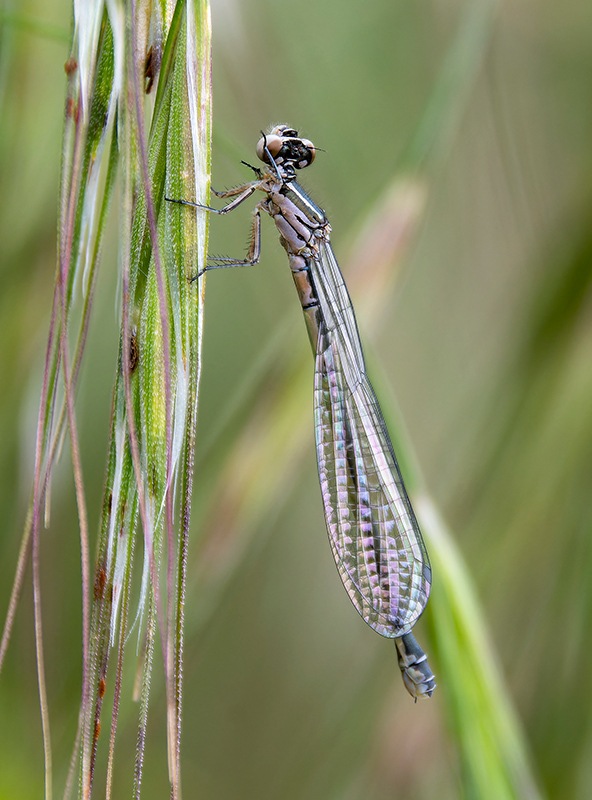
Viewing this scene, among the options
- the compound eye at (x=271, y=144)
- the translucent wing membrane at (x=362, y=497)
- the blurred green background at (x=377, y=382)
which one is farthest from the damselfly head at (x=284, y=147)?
the translucent wing membrane at (x=362, y=497)

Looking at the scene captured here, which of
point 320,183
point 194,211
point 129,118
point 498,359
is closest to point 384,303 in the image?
point 498,359

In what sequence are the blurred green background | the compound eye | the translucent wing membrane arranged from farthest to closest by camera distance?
the compound eye < the translucent wing membrane < the blurred green background

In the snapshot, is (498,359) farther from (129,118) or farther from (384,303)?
(129,118)

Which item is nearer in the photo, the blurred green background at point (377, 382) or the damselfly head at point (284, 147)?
the blurred green background at point (377, 382)

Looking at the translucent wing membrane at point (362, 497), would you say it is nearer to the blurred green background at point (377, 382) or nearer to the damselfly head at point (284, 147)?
the blurred green background at point (377, 382)

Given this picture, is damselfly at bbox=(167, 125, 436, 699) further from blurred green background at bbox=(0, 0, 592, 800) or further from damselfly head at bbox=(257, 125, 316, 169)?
blurred green background at bbox=(0, 0, 592, 800)

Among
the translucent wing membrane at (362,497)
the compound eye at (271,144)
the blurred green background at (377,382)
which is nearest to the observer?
the blurred green background at (377,382)

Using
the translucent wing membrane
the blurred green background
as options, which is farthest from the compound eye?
the translucent wing membrane
